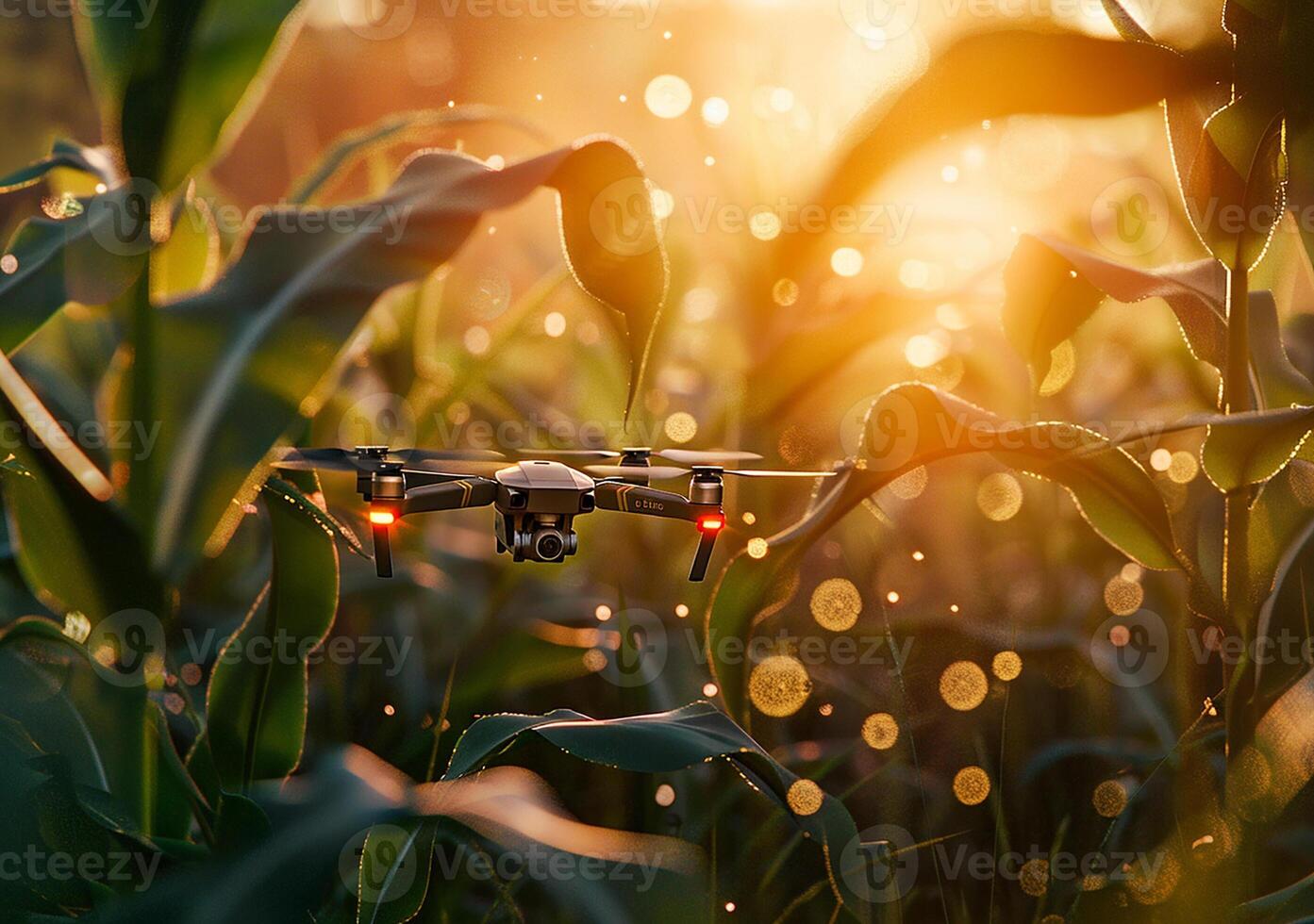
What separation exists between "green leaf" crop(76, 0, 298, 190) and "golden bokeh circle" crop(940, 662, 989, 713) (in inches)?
26.9

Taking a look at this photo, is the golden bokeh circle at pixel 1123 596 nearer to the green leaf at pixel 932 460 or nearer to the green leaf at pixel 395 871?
the green leaf at pixel 932 460

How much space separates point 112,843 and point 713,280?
1.99ft

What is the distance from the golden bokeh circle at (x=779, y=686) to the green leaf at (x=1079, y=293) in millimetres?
310

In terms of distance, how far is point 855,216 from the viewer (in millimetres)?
841

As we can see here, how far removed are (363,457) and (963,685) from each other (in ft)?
1.79

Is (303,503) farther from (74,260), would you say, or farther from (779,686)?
(779,686)

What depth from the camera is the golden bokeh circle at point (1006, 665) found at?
86cm

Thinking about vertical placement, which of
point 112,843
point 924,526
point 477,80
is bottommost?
point 112,843

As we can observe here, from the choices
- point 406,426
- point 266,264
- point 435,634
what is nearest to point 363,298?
point 266,264

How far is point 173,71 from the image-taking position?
618mm

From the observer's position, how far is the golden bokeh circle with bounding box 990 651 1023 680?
86cm

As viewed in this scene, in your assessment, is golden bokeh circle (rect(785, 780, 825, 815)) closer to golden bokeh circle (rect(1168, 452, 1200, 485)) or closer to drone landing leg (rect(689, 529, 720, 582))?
drone landing leg (rect(689, 529, 720, 582))

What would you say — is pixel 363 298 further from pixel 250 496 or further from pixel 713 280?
pixel 713 280

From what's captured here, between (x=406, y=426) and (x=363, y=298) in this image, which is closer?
(x=363, y=298)
